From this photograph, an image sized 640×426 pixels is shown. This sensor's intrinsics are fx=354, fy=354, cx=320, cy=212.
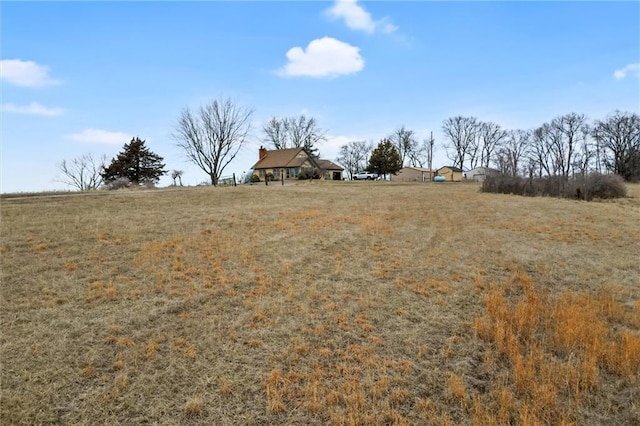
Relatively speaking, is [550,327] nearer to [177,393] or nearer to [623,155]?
[177,393]

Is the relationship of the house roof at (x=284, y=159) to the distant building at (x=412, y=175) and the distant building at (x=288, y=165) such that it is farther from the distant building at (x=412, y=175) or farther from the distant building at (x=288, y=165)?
the distant building at (x=412, y=175)

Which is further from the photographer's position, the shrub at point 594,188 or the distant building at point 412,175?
the distant building at point 412,175

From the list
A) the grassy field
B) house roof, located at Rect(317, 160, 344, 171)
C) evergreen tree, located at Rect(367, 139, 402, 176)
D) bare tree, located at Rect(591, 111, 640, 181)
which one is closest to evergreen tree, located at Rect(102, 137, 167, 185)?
house roof, located at Rect(317, 160, 344, 171)

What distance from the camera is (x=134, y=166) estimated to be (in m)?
45.3

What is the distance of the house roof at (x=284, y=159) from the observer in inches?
1884

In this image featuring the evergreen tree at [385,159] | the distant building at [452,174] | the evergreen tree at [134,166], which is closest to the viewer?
the evergreen tree at [134,166]

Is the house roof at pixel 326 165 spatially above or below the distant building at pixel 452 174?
above

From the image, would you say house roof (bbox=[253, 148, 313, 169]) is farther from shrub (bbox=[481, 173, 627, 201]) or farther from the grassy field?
the grassy field

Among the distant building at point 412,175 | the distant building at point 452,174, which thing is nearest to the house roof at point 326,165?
the distant building at point 412,175

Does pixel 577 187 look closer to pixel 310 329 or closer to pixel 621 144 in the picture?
pixel 310 329

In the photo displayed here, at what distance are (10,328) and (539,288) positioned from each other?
8443 millimetres

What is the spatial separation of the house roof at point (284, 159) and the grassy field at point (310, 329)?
38.5 meters

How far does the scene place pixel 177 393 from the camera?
141 inches

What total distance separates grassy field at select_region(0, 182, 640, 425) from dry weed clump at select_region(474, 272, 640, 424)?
2 cm
